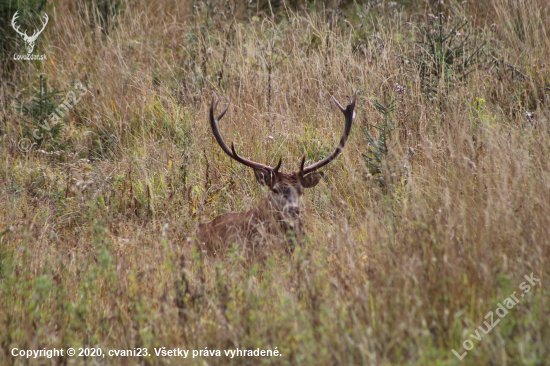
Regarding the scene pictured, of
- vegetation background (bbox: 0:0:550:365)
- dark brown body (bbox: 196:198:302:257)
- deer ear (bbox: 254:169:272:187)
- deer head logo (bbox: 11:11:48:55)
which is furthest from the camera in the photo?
deer head logo (bbox: 11:11:48:55)

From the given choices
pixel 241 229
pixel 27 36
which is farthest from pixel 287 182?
pixel 27 36

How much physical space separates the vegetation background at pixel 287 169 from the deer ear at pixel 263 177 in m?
0.48

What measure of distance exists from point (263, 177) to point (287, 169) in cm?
109

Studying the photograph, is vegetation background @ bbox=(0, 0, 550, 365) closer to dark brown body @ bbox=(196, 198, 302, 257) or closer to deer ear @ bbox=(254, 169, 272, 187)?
dark brown body @ bbox=(196, 198, 302, 257)

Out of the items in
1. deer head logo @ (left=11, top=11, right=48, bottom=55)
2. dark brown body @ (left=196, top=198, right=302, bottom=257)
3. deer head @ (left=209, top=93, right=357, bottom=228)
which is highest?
deer head logo @ (left=11, top=11, right=48, bottom=55)

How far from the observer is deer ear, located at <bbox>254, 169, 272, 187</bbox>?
4709 mm

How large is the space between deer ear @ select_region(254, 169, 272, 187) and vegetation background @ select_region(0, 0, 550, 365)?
48 cm

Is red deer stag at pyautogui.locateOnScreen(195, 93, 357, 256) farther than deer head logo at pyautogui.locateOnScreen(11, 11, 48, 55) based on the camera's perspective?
No

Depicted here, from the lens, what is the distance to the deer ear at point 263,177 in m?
4.71

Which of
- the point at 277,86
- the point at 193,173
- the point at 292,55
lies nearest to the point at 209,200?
the point at 193,173

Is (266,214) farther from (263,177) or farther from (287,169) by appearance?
(287,169)

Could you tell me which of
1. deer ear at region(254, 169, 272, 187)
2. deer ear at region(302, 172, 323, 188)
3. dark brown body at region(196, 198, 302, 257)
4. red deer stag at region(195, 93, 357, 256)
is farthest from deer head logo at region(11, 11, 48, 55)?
deer ear at region(302, 172, 323, 188)

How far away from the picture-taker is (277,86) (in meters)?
6.95

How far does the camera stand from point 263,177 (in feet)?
15.6
